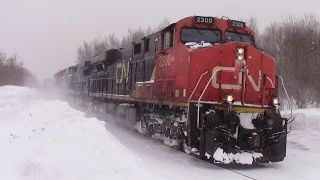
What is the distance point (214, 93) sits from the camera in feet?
27.4

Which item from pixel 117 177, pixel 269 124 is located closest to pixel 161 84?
pixel 269 124

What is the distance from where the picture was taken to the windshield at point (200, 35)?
9.06 meters

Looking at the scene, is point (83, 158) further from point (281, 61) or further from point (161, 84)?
point (281, 61)

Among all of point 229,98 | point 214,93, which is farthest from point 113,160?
point 214,93

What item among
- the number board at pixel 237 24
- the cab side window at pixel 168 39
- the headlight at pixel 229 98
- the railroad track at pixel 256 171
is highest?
the number board at pixel 237 24

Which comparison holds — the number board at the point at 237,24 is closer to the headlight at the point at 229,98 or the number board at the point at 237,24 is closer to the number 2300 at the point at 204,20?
the number 2300 at the point at 204,20

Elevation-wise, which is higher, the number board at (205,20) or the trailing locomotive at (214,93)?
the number board at (205,20)

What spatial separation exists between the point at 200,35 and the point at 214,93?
5.59ft

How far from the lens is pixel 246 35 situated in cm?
995

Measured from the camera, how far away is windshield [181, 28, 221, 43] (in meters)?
9.06

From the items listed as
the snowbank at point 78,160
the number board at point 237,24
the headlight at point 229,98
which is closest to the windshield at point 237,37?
the number board at point 237,24

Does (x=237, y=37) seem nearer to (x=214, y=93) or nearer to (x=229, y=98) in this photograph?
(x=214, y=93)

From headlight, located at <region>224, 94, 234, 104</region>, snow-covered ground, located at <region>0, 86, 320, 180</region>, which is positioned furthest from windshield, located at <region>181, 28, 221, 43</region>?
snow-covered ground, located at <region>0, 86, 320, 180</region>

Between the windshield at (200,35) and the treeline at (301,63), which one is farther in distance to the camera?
the treeline at (301,63)
